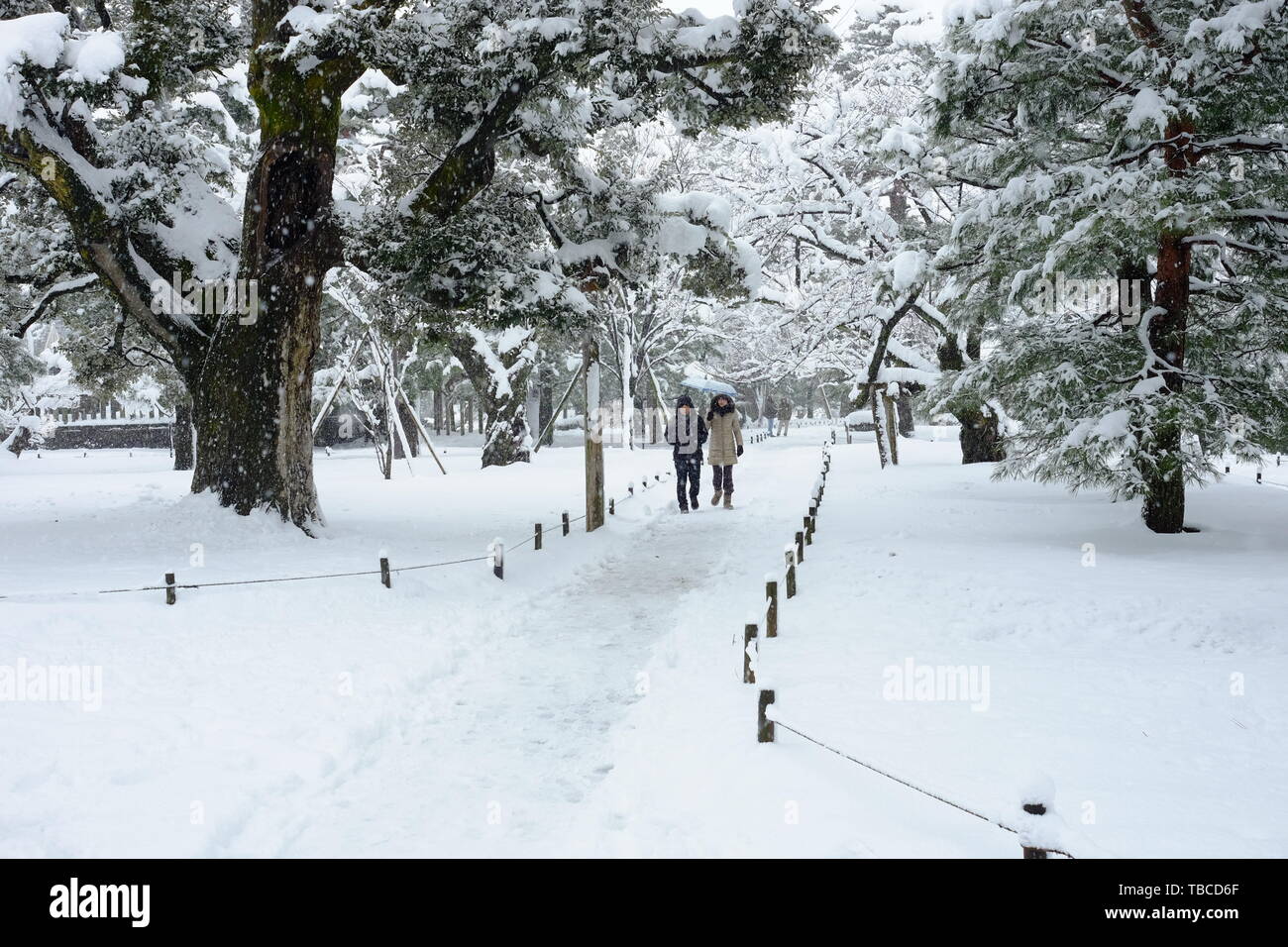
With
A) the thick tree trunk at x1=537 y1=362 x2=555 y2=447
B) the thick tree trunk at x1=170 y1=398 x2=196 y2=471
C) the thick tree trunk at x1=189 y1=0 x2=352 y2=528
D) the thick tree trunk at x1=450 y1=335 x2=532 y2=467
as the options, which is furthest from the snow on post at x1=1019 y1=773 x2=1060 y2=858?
the thick tree trunk at x1=537 y1=362 x2=555 y2=447

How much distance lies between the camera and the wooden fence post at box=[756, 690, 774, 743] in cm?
505

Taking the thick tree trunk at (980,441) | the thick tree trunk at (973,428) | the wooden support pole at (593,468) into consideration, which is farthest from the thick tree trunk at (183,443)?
the thick tree trunk at (980,441)

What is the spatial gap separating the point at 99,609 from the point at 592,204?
8.27 metres

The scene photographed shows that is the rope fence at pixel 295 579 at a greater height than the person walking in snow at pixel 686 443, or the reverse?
the person walking in snow at pixel 686 443

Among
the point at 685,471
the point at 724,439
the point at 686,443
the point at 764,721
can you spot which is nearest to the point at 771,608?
the point at 764,721

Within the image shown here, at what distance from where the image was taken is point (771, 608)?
24.8 feet

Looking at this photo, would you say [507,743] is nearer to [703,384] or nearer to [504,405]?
[504,405]

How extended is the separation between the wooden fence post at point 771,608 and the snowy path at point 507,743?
0.44m

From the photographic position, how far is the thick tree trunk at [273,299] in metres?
10.8

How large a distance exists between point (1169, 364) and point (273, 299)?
36.9ft

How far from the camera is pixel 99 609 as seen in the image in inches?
285

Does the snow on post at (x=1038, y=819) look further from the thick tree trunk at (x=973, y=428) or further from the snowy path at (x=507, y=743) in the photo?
the thick tree trunk at (x=973, y=428)

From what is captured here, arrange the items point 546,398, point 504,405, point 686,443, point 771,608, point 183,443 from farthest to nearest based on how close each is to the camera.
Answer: point 546,398, point 183,443, point 504,405, point 686,443, point 771,608

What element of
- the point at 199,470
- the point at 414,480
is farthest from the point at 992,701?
the point at 414,480
